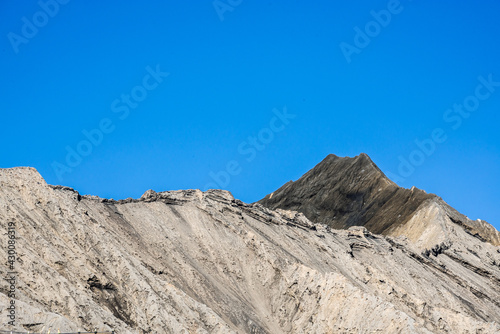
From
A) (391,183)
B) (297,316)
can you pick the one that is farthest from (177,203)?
(391,183)

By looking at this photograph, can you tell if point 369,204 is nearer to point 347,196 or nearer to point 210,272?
point 347,196

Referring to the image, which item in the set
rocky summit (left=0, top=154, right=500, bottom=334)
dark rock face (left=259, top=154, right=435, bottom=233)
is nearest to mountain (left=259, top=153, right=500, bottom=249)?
dark rock face (left=259, top=154, right=435, bottom=233)

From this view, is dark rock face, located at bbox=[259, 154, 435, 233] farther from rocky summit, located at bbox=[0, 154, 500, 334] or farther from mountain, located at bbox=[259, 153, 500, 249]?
rocky summit, located at bbox=[0, 154, 500, 334]

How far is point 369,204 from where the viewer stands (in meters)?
88.2

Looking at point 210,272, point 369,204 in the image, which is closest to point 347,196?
point 369,204

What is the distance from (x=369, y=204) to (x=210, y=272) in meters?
45.9

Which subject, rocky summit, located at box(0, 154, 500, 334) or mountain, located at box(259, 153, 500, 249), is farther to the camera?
mountain, located at box(259, 153, 500, 249)

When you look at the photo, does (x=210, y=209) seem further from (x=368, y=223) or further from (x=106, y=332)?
(x=368, y=223)

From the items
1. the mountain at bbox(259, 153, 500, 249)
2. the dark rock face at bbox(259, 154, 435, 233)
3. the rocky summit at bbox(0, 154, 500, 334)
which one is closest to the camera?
the rocky summit at bbox(0, 154, 500, 334)

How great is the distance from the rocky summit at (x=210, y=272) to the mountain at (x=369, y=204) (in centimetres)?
844

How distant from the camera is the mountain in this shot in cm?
7525

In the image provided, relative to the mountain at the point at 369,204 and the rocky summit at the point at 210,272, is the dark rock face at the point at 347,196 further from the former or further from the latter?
the rocky summit at the point at 210,272

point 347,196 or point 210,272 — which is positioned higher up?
point 347,196

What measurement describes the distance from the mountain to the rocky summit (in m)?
8.44
